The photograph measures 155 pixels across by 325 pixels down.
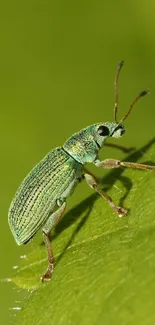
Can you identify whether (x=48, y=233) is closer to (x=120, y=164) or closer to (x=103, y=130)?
(x=120, y=164)

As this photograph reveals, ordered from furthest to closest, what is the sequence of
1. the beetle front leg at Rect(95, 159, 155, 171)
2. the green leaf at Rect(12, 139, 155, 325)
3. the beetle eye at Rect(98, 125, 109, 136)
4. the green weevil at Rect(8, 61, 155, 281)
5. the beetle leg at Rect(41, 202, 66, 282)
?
the beetle eye at Rect(98, 125, 109, 136), the green weevil at Rect(8, 61, 155, 281), the beetle front leg at Rect(95, 159, 155, 171), the beetle leg at Rect(41, 202, 66, 282), the green leaf at Rect(12, 139, 155, 325)

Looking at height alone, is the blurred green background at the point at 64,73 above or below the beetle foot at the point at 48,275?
above

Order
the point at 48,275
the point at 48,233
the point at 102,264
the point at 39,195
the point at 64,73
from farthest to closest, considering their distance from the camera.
→ the point at 64,73
the point at 39,195
the point at 48,233
the point at 48,275
the point at 102,264

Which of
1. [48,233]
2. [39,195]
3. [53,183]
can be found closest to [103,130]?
[53,183]

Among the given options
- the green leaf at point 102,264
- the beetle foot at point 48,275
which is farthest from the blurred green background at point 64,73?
the beetle foot at point 48,275

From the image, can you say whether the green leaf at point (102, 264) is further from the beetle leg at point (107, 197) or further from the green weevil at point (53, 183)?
the green weevil at point (53, 183)

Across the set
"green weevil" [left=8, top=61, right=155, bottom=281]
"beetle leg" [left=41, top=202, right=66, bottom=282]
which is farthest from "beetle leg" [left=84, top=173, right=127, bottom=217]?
"beetle leg" [left=41, top=202, right=66, bottom=282]

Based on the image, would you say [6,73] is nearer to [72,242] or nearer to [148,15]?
[148,15]

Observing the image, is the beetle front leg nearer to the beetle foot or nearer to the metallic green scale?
the metallic green scale
